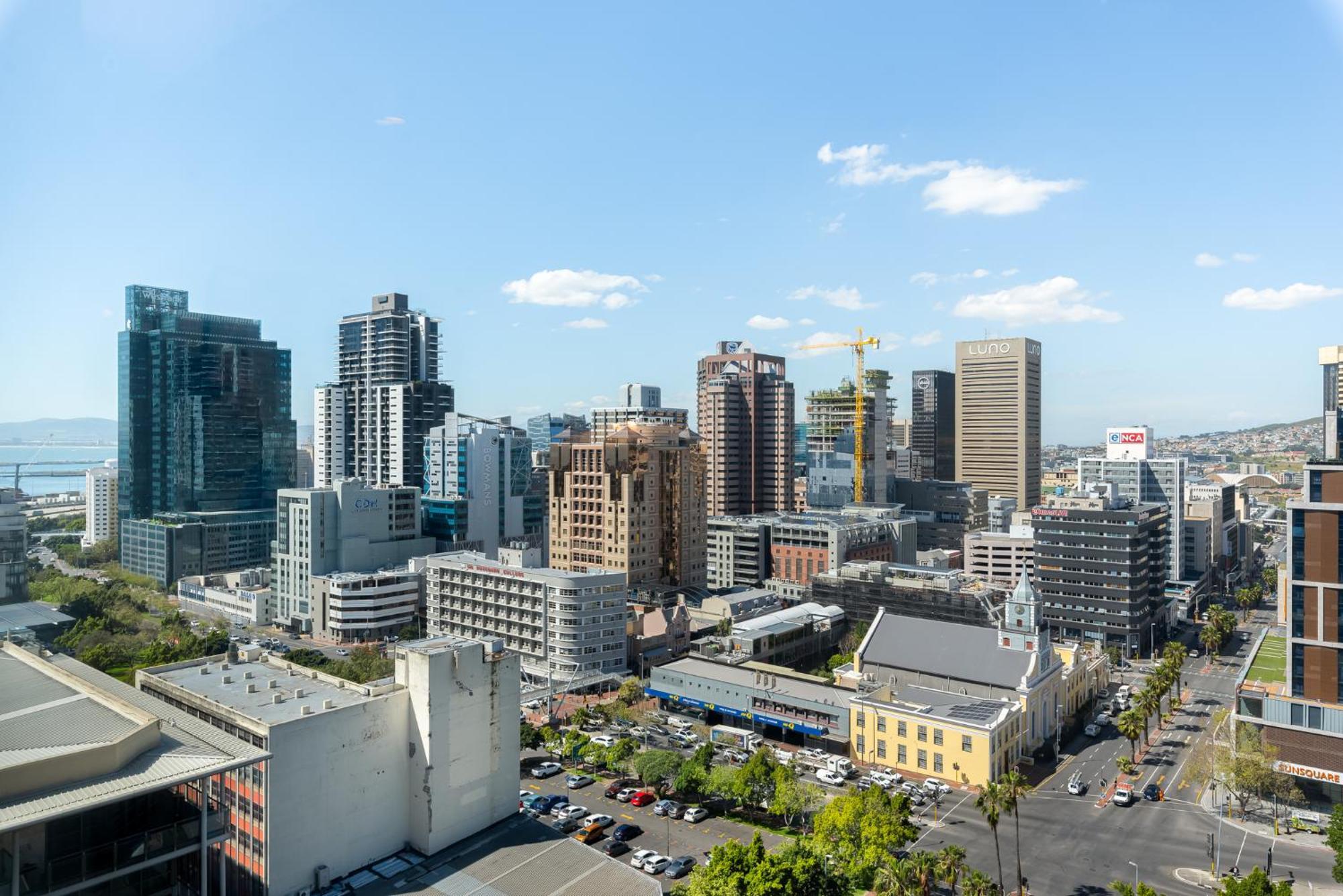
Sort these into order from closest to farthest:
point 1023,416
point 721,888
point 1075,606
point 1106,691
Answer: point 721,888 → point 1106,691 → point 1075,606 → point 1023,416

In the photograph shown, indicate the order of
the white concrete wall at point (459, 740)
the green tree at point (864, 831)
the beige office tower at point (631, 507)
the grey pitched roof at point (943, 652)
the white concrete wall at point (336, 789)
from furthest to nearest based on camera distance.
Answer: the beige office tower at point (631, 507), the grey pitched roof at point (943, 652), the green tree at point (864, 831), the white concrete wall at point (459, 740), the white concrete wall at point (336, 789)

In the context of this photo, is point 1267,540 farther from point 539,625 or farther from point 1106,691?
point 539,625

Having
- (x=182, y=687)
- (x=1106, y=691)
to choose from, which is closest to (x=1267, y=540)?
(x=1106, y=691)

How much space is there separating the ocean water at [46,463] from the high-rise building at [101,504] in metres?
2.57

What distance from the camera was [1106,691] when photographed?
71.4 metres

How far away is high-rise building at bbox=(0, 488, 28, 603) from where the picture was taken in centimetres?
7425

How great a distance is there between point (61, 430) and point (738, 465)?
97.2 meters

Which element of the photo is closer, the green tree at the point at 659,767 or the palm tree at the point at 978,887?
the palm tree at the point at 978,887

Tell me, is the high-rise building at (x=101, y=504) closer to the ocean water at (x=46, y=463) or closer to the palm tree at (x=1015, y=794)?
the ocean water at (x=46, y=463)

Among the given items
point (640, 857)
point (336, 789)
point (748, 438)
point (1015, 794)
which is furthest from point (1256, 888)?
point (748, 438)

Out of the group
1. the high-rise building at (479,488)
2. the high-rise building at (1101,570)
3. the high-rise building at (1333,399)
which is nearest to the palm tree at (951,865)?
the high-rise building at (1101,570)

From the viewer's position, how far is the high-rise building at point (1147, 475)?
11612 cm

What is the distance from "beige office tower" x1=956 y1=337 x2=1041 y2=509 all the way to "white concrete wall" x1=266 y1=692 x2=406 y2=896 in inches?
5768

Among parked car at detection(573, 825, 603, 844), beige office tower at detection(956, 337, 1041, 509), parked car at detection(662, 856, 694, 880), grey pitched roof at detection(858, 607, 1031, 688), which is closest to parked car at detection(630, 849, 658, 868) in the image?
parked car at detection(662, 856, 694, 880)
